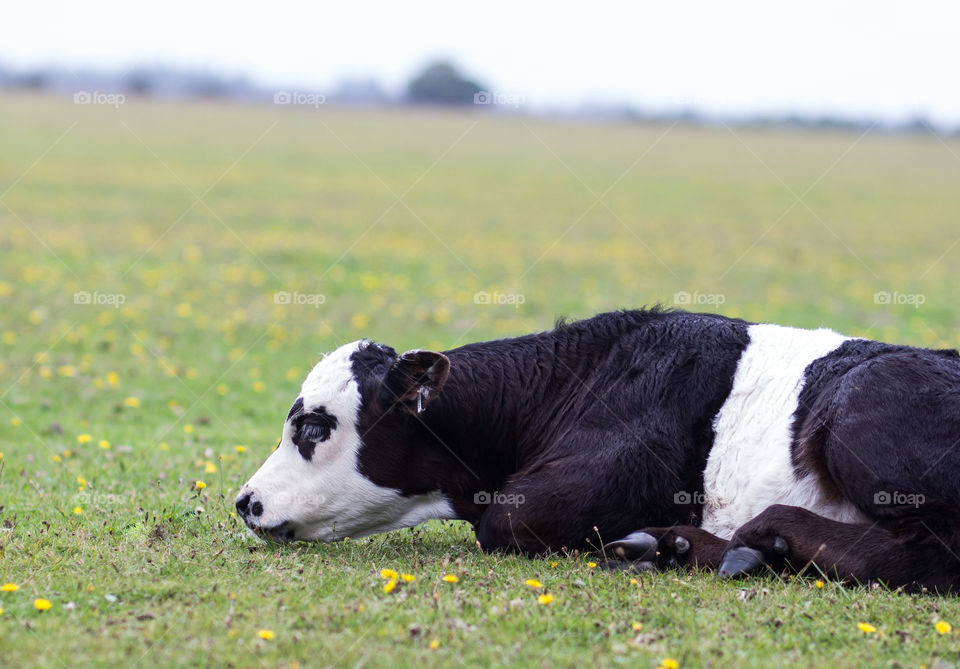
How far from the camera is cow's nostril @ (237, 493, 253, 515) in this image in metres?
6.18

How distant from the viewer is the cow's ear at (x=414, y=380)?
620 centimetres

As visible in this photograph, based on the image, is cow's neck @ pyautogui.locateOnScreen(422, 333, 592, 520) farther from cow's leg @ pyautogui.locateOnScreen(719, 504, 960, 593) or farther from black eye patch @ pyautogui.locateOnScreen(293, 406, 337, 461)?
cow's leg @ pyautogui.locateOnScreen(719, 504, 960, 593)

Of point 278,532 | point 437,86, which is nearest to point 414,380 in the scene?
point 278,532

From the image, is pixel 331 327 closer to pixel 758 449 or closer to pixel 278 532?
pixel 278 532

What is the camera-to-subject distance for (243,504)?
20.3 feet

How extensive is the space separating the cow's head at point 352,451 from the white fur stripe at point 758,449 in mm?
1727

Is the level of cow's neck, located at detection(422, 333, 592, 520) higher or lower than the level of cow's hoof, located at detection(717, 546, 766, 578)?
higher

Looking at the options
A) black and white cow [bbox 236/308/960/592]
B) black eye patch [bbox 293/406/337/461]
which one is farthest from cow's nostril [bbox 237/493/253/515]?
black eye patch [bbox 293/406/337/461]

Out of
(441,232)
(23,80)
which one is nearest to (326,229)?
(441,232)

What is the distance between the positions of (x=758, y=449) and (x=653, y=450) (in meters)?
0.60

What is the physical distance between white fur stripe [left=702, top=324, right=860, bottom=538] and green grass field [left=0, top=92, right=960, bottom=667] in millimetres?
583

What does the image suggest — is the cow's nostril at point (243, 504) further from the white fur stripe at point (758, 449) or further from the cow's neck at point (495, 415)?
the white fur stripe at point (758, 449)

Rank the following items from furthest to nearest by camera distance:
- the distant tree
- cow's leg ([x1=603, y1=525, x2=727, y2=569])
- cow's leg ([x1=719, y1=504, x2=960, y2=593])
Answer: the distant tree, cow's leg ([x1=603, y1=525, x2=727, y2=569]), cow's leg ([x1=719, y1=504, x2=960, y2=593])

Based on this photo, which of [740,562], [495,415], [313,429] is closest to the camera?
[740,562]
